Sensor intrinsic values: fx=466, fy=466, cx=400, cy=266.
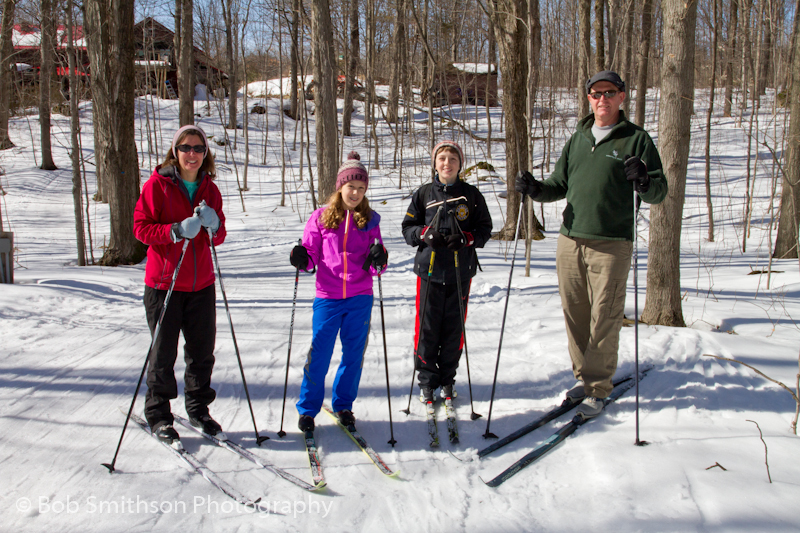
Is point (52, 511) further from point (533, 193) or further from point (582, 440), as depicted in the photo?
point (533, 193)

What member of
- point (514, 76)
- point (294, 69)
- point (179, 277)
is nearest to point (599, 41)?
point (514, 76)

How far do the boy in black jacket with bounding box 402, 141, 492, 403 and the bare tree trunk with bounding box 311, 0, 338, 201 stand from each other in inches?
273

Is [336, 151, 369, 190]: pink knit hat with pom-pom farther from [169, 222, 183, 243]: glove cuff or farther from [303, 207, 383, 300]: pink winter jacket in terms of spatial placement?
[169, 222, 183, 243]: glove cuff

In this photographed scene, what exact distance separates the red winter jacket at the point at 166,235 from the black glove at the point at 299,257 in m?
0.52

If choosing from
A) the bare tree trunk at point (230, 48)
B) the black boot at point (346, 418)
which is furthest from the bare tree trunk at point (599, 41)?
the bare tree trunk at point (230, 48)

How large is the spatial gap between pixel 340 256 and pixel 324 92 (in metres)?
7.81

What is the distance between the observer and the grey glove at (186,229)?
2643mm

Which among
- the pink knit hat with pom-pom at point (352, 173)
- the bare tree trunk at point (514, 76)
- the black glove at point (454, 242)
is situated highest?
the bare tree trunk at point (514, 76)

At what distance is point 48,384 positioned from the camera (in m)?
3.47

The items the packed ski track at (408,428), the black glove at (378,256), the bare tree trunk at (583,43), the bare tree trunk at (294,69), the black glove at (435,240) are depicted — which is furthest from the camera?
the bare tree trunk at (294,69)

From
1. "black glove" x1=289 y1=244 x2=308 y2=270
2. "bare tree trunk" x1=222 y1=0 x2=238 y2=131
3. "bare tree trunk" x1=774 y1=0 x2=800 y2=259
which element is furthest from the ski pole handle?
"bare tree trunk" x1=222 y1=0 x2=238 y2=131

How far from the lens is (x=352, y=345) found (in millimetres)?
3000

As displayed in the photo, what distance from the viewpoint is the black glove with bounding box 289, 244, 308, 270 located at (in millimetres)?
2811

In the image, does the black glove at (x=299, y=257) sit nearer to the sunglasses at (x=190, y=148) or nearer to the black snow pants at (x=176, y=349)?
the black snow pants at (x=176, y=349)
